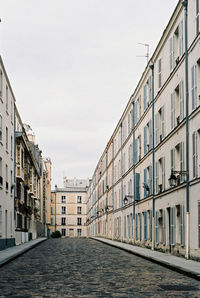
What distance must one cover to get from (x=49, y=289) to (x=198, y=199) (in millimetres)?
9966

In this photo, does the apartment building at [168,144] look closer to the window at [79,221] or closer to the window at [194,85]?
the window at [194,85]

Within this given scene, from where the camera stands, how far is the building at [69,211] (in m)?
116

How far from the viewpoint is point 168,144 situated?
2609cm

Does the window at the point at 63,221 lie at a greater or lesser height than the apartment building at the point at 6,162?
lesser

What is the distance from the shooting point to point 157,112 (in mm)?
29094

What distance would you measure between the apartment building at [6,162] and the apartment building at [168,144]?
8341 millimetres

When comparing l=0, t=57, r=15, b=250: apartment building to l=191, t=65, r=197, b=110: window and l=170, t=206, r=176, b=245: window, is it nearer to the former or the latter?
l=170, t=206, r=176, b=245: window

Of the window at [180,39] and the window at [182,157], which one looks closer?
the window at [182,157]

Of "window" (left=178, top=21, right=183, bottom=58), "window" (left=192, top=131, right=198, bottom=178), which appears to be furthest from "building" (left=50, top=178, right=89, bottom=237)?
"window" (left=192, top=131, right=198, bottom=178)

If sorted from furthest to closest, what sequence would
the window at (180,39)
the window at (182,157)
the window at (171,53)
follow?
the window at (171,53) → the window at (180,39) → the window at (182,157)

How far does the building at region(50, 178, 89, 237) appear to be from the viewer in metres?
116

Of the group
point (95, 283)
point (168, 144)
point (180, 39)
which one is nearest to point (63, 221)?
point (168, 144)

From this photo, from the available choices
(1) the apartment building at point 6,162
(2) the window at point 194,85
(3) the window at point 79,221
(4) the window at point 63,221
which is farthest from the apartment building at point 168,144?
(3) the window at point 79,221

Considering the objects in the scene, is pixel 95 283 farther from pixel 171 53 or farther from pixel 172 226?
pixel 171 53
